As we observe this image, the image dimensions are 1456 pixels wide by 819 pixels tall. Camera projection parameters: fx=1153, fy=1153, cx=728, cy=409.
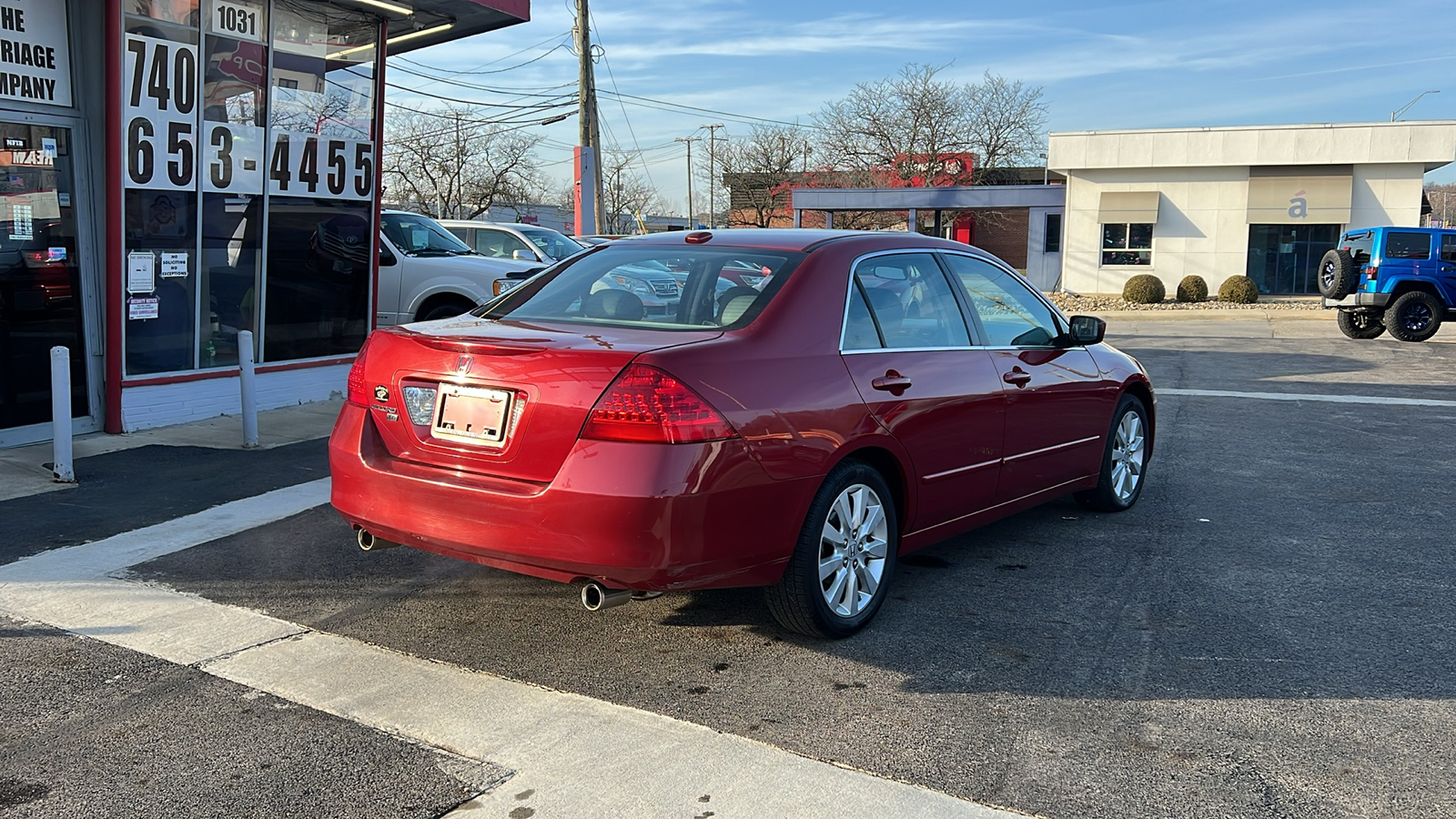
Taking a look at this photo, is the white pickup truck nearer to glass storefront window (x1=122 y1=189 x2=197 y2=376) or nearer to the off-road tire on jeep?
glass storefront window (x1=122 y1=189 x2=197 y2=376)

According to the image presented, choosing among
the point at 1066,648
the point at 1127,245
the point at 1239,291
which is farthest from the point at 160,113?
the point at 1127,245

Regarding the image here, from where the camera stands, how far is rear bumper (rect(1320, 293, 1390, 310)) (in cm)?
1950

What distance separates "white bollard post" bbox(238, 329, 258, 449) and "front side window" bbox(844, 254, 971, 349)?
5.43m

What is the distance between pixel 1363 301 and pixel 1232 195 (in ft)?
50.9

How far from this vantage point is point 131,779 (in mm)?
3271

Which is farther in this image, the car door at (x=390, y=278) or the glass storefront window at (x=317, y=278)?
the car door at (x=390, y=278)

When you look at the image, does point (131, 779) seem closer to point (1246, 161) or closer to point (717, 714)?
point (717, 714)

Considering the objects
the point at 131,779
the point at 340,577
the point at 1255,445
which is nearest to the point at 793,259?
the point at 340,577

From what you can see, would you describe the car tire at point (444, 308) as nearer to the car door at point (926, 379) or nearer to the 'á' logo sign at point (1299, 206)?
the car door at point (926, 379)

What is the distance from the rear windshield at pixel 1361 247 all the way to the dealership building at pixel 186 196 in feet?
51.8

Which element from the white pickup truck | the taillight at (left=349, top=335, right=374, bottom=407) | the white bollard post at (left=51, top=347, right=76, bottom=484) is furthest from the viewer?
the white pickup truck

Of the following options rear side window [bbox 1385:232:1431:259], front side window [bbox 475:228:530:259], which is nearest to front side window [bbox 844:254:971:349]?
front side window [bbox 475:228:530:259]

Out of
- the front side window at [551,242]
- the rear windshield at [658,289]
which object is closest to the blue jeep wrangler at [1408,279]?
the front side window at [551,242]

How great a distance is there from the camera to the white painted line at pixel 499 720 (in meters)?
3.19
